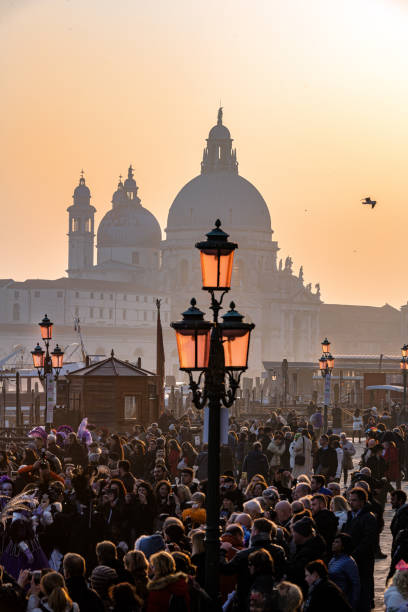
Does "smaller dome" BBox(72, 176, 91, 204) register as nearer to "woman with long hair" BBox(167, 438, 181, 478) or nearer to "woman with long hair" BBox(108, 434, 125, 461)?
"woman with long hair" BBox(167, 438, 181, 478)

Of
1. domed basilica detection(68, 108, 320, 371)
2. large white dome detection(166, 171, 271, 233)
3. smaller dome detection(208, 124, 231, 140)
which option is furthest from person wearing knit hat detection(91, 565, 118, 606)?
smaller dome detection(208, 124, 231, 140)

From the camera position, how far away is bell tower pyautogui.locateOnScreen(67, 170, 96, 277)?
13125 centimetres

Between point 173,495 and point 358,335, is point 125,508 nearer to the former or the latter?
point 173,495

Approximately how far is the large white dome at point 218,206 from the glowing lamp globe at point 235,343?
119 m

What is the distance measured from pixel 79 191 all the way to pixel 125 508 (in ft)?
401

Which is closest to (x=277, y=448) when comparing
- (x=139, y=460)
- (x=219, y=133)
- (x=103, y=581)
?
(x=139, y=460)

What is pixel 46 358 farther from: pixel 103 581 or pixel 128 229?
pixel 128 229

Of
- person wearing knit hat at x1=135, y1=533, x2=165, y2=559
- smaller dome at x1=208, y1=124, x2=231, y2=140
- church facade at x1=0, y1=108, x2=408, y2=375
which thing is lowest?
person wearing knit hat at x1=135, y1=533, x2=165, y2=559

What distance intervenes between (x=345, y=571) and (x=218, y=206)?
12169cm

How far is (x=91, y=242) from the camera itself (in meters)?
134

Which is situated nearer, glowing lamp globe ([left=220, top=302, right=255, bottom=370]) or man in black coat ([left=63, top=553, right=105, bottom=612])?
man in black coat ([left=63, top=553, right=105, bottom=612])

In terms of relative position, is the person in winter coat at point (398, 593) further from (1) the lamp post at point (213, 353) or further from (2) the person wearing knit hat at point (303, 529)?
(2) the person wearing knit hat at point (303, 529)

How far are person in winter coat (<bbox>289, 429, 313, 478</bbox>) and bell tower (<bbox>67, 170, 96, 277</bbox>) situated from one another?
374 feet

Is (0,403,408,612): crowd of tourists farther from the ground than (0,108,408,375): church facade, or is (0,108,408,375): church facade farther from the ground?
(0,108,408,375): church facade
